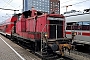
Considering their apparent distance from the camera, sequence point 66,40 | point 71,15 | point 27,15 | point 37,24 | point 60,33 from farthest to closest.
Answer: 1. point 71,15
2. point 27,15
3. point 37,24
4. point 60,33
5. point 66,40

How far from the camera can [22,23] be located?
14914mm

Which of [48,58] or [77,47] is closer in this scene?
[48,58]

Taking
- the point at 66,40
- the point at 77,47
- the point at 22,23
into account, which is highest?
the point at 22,23

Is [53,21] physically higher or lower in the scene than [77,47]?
higher

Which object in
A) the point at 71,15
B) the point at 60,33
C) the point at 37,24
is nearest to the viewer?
the point at 60,33

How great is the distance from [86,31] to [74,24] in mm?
2031

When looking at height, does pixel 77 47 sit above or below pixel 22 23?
below

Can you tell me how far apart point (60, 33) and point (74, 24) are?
4.84 m

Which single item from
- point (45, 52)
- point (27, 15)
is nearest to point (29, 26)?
point (27, 15)

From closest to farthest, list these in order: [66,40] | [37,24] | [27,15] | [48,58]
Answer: [48,58] → [66,40] → [37,24] → [27,15]

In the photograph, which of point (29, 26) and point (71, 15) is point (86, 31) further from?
point (29, 26)

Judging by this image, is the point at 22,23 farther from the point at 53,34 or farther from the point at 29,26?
the point at 53,34

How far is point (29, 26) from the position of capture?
44.1ft

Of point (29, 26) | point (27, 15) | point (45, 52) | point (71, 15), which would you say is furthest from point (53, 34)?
point (71, 15)
